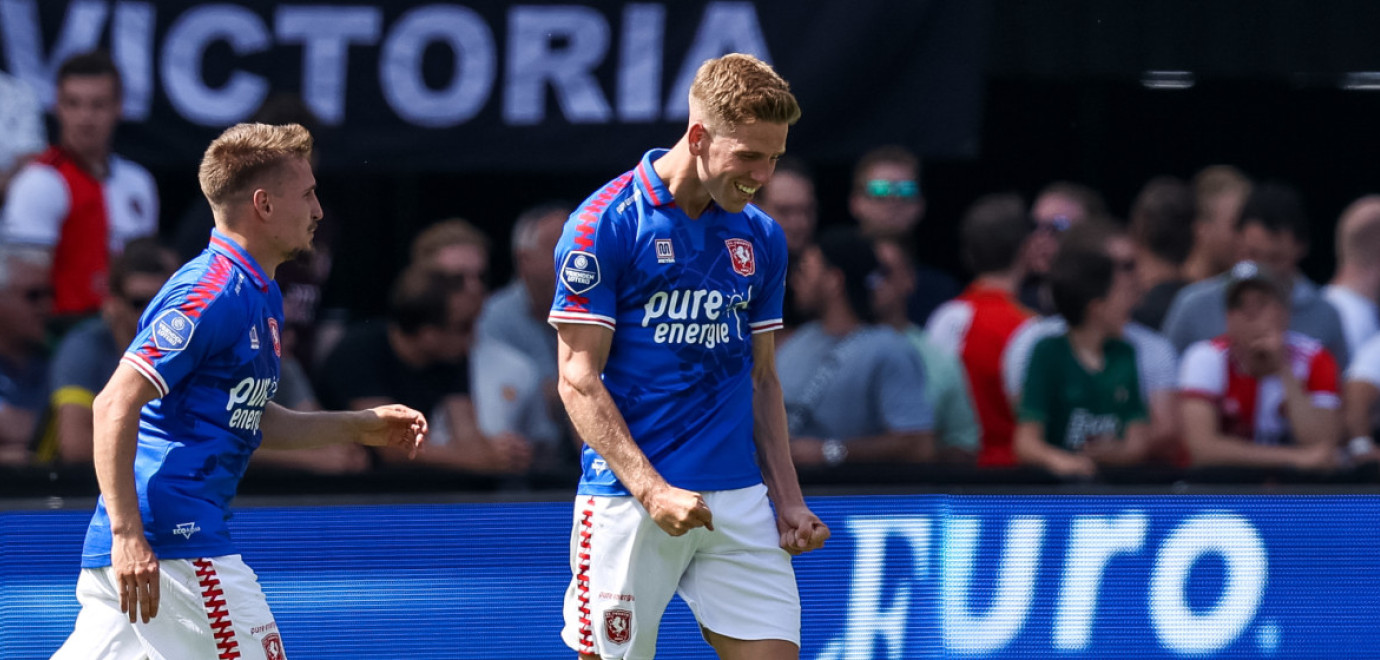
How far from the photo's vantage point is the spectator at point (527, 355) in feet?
21.7

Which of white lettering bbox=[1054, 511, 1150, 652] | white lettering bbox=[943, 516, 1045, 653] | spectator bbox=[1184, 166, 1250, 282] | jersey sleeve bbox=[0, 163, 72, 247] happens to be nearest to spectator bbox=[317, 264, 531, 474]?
jersey sleeve bbox=[0, 163, 72, 247]

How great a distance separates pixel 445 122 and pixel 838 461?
2442mm

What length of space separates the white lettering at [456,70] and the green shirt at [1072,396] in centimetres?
273

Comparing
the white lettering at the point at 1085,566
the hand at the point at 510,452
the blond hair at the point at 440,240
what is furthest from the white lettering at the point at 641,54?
the white lettering at the point at 1085,566

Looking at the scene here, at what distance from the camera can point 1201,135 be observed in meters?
9.30

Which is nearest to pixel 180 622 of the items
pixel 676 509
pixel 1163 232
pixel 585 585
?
pixel 585 585

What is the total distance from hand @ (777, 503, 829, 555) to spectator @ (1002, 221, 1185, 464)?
9.18ft

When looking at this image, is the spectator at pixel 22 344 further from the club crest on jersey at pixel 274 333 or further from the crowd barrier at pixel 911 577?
the club crest on jersey at pixel 274 333

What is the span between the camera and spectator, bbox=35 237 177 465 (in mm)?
6285

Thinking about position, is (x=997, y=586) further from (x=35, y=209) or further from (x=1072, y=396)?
(x=35, y=209)

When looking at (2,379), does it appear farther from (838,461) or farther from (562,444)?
(838,461)

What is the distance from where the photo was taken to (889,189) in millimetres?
7312

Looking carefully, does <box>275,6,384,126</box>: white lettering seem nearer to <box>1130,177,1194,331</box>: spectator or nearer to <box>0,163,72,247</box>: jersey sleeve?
<box>0,163,72,247</box>: jersey sleeve

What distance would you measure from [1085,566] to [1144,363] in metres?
1.21
